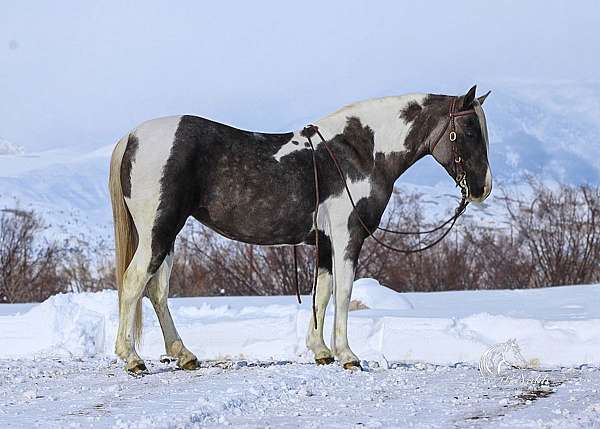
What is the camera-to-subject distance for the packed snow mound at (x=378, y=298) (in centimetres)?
934

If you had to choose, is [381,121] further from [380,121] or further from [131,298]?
[131,298]

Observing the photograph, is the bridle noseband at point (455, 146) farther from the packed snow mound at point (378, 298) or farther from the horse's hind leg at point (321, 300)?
the packed snow mound at point (378, 298)

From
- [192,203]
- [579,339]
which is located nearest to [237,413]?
[192,203]

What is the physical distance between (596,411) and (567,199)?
513 inches

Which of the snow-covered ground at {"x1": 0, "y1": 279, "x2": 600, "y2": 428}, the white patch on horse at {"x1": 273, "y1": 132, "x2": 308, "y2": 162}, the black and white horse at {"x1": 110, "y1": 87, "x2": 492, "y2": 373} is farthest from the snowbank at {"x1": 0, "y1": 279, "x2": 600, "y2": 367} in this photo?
the white patch on horse at {"x1": 273, "y1": 132, "x2": 308, "y2": 162}

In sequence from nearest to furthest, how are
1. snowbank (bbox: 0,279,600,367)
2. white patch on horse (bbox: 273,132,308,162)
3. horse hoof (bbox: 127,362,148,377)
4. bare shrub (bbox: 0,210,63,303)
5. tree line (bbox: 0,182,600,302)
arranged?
horse hoof (bbox: 127,362,148,377)
white patch on horse (bbox: 273,132,308,162)
snowbank (bbox: 0,279,600,367)
tree line (bbox: 0,182,600,302)
bare shrub (bbox: 0,210,63,303)

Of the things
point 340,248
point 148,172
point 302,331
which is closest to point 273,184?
point 340,248

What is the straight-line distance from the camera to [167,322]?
19.8ft

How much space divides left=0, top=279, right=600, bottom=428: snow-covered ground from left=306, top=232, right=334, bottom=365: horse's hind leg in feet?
0.54

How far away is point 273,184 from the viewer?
571 centimetres

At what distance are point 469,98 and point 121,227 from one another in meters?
2.53

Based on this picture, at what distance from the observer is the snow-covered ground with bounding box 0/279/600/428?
3936mm

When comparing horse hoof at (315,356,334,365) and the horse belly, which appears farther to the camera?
horse hoof at (315,356,334,365)

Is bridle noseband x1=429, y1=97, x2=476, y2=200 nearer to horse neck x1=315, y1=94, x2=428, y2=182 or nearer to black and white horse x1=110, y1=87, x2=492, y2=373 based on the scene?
black and white horse x1=110, y1=87, x2=492, y2=373
